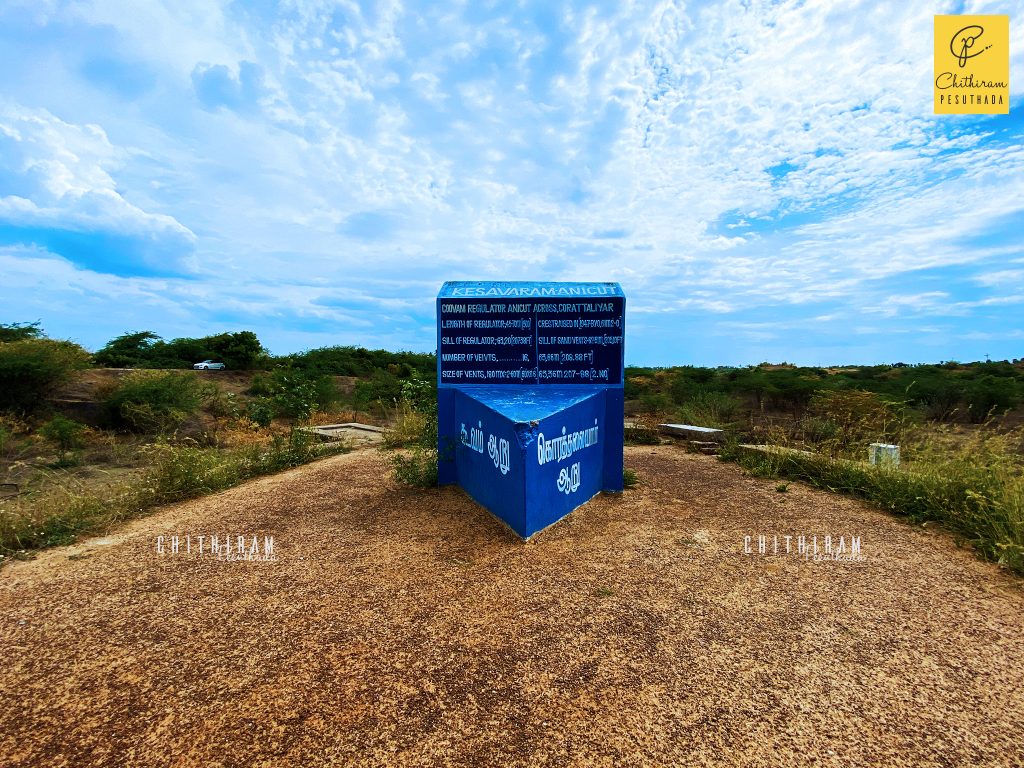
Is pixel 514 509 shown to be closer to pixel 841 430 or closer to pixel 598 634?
pixel 598 634

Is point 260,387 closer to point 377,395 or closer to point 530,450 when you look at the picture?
point 377,395

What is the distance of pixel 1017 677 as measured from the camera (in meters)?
2.72

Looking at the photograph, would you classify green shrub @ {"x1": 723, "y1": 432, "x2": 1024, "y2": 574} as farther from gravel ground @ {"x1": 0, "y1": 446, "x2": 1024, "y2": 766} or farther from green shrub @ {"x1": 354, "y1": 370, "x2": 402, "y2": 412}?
green shrub @ {"x1": 354, "y1": 370, "x2": 402, "y2": 412}

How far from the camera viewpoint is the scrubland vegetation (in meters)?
5.20

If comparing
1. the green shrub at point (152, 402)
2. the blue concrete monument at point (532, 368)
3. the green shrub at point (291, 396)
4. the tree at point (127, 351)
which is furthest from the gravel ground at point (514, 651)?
the tree at point (127, 351)

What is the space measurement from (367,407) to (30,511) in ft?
33.5

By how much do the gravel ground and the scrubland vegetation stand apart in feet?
2.65

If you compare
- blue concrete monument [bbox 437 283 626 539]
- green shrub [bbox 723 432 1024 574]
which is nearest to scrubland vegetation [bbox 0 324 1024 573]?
green shrub [bbox 723 432 1024 574]

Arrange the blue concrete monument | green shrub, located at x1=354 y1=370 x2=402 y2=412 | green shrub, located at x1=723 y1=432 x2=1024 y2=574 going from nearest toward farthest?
green shrub, located at x1=723 y1=432 x2=1024 y2=574
the blue concrete monument
green shrub, located at x1=354 y1=370 x2=402 y2=412

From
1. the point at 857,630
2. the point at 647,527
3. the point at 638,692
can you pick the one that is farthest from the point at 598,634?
the point at 647,527

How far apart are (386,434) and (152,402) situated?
20.3 feet

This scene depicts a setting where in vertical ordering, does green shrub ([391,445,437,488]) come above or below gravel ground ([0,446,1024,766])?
above

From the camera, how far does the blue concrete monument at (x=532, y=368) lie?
5688 millimetres

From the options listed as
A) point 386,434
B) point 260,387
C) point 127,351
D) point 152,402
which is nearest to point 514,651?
point 386,434
